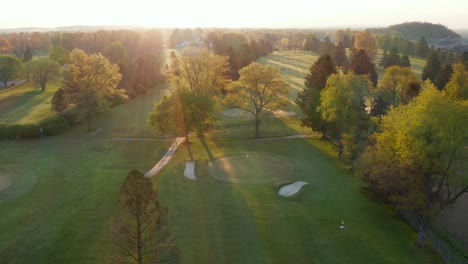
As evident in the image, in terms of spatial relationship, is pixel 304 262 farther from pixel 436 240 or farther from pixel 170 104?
pixel 170 104

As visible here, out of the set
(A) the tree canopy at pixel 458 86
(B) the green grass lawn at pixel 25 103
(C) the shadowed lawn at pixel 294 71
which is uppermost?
(A) the tree canopy at pixel 458 86

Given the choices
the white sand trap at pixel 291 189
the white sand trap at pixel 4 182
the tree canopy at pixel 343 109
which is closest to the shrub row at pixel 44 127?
the white sand trap at pixel 4 182

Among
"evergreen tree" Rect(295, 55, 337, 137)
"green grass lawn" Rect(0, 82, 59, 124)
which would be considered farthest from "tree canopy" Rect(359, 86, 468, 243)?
"green grass lawn" Rect(0, 82, 59, 124)

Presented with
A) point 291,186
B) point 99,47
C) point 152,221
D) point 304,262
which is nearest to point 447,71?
point 291,186

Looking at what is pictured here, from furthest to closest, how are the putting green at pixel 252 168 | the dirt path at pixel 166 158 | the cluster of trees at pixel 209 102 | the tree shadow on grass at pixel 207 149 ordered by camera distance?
the cluster of trees at pixel 209 102 → the tree shadow on grass at pixel 207 149 → the dirt path at pixel 166 158 → the putting green at pixel 252 168

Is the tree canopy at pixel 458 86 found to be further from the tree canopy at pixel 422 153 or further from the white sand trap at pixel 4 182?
the white sand trap at pixel 4 182
